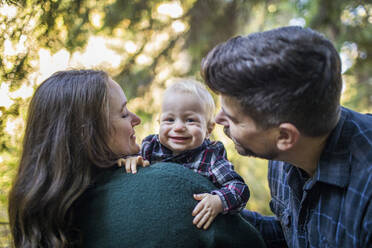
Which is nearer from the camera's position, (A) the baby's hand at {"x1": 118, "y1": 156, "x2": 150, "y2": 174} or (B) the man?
(B) the man

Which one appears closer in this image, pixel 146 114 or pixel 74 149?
pixel 74 149

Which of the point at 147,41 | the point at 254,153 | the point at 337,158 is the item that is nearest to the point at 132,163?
the point at 254,153

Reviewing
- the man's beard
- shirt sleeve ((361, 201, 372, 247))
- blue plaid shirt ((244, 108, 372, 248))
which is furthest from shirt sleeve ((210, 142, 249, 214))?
shirt sleeve ((361, 201, 372, 247))

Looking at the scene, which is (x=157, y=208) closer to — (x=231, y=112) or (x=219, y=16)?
(x=231, y=112)

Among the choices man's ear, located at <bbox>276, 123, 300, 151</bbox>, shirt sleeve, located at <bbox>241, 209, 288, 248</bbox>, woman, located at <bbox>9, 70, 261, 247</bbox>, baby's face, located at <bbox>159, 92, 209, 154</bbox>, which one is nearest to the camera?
woman, located at <bbox>9, 70, 261, 247</bbox>

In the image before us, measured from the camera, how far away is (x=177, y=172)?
1264mm

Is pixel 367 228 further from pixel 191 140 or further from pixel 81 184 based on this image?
pixel 81 184

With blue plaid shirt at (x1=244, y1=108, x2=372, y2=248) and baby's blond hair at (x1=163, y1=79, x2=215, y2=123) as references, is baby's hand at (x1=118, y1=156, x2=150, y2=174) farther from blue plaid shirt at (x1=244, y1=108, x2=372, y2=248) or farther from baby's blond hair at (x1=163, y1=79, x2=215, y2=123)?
blue plaid shirt at (x1=244, y1=108, x2=372, y2=248)

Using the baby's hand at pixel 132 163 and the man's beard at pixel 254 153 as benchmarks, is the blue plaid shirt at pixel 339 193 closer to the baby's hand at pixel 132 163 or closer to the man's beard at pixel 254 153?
the man's beard at pixel 254 153

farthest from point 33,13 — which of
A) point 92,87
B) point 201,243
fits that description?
point 201,243

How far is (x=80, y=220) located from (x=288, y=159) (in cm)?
93

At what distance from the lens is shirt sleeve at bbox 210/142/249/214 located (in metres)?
1.33

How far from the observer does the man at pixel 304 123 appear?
3.86 feet

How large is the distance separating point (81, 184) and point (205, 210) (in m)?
0.53
